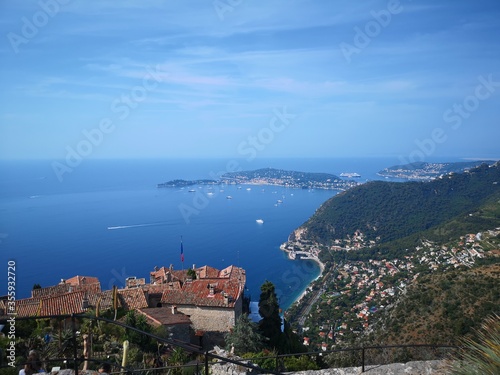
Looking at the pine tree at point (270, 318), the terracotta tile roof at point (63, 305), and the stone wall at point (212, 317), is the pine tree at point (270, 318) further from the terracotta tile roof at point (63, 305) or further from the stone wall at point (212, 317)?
the terracotta tile roof at point (63, 305)

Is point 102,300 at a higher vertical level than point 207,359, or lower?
lower

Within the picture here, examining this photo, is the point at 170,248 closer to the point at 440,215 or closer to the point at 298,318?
the point at 298,318

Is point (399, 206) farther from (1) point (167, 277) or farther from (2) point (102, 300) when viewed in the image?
(2) point (102, 300)

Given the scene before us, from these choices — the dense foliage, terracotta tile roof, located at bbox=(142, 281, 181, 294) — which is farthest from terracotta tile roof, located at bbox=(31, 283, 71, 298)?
the dense foliage

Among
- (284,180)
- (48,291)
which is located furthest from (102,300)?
(284,180)

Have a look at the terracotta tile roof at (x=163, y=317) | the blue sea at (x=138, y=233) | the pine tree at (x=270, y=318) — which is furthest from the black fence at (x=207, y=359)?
the blue sea at (x=138, y=233)

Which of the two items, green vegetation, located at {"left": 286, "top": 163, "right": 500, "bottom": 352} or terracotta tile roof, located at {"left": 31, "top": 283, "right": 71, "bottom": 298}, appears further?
green vegetation, located at {"left": 286, "top": 163, "right": 500, "bottom": 352}

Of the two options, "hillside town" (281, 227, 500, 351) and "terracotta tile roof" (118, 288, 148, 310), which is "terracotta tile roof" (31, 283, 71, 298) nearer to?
"terracotta tile roof" (118, 288, 148, 310)
